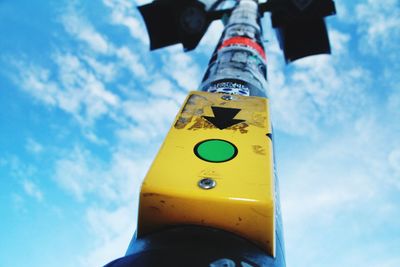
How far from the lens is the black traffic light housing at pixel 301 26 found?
4.49 m

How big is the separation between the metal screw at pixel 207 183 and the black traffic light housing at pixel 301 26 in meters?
4.17

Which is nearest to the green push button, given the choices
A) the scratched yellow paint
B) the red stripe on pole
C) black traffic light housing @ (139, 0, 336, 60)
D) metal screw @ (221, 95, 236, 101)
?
the scratched yellow paint

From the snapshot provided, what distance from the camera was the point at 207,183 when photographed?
40.9 inches

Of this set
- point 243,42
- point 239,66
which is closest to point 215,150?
point 239,66

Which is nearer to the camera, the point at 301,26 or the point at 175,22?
the point at 301,26

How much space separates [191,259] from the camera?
0.82m

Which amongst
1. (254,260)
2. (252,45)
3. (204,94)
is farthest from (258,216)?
(252,45)

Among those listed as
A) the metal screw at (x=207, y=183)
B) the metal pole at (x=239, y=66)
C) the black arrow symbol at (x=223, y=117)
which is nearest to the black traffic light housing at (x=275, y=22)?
the metal pole at (x=239, y=66)

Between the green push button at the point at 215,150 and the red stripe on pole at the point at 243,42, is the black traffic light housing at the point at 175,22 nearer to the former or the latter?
the red stripe on pole at the point at 243,42

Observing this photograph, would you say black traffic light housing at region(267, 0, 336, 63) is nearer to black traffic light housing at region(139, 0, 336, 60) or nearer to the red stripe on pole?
black traffic light housing at region(139, 0, 336, 60)

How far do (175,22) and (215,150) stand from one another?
441cm

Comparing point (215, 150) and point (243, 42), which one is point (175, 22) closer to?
point (243, 42)

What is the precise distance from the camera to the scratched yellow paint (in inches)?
39.0

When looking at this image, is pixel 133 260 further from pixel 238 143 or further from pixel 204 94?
pixel 204 94
